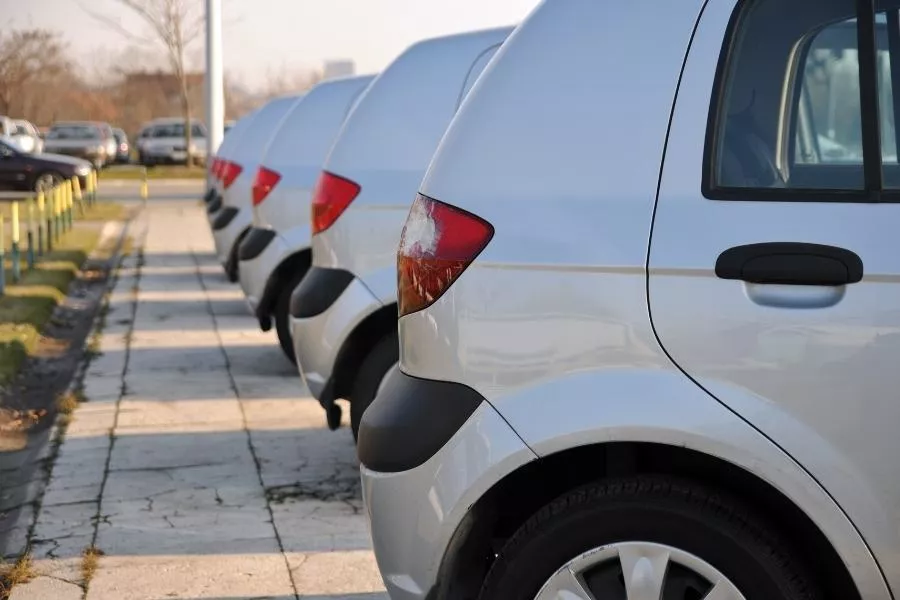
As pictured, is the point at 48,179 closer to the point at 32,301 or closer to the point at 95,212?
the point at 95,212

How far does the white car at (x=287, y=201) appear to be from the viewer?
7895 millimetres

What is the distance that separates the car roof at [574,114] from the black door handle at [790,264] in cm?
20

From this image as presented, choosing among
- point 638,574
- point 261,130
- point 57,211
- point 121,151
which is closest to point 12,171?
point 57,211

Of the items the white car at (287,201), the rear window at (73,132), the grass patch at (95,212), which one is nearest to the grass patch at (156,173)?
the rear window at (73,132)

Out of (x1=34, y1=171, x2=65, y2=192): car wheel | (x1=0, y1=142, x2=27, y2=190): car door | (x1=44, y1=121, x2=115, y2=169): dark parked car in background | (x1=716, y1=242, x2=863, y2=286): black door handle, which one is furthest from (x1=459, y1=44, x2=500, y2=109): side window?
(x1=44, y1=121, x2=115, y2=169): dark parked car in background

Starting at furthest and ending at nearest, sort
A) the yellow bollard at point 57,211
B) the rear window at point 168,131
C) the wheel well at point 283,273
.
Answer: the rear window at point 168,131 < the yellow bollard at point 57,211 < the wheel well at point 283,273

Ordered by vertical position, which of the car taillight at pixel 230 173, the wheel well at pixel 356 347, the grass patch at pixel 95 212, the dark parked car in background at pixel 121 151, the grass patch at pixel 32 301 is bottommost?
the grass patch at pixel 32 301

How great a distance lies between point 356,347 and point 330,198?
0.72m

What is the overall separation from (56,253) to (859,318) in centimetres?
1507

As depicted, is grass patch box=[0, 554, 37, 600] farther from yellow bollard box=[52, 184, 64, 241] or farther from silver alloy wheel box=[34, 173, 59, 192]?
silver alloy wheel box=[34, 173, 59, 192]

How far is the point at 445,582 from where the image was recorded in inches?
119

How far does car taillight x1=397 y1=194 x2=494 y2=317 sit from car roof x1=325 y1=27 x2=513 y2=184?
7.95 ft

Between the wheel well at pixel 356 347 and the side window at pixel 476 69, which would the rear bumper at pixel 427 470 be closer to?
the wheel well at pixel 356 347

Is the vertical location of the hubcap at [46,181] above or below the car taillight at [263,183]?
above
